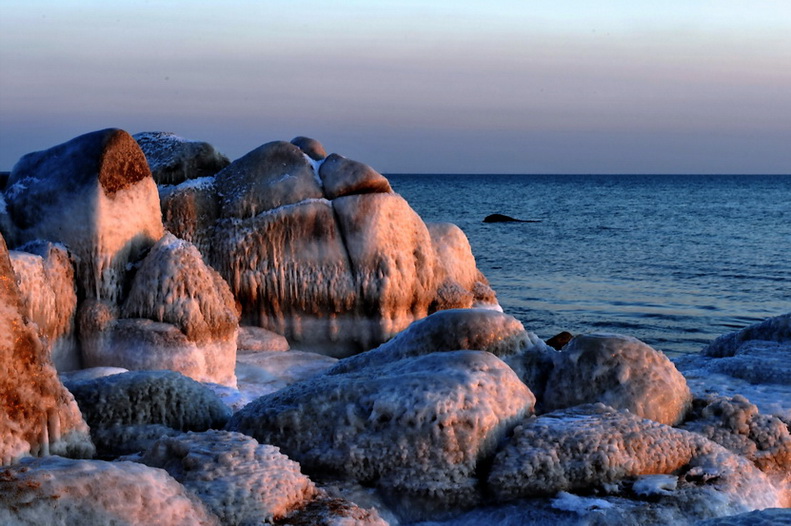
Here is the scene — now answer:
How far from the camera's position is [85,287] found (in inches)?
382

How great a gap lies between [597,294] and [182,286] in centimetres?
1646

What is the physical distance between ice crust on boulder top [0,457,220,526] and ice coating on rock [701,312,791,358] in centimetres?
694

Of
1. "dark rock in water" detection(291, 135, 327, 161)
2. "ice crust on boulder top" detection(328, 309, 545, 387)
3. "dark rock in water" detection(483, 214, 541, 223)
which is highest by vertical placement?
"dark rock in water" detection(291, 135, 327, 161)

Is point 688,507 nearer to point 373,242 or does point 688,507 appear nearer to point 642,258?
point 373,242

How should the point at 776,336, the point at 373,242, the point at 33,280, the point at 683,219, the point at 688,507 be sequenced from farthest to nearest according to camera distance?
the point at 683,219 → the point at 373,242 → the point at 776,336 → the point at 33,280 → the point at 688,507

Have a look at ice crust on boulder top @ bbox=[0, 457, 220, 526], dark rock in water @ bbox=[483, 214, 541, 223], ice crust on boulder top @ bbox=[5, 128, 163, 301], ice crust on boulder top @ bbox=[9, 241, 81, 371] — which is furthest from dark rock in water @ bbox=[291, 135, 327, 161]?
dark rock in water @ bbox=[483, 214, 541, 223]

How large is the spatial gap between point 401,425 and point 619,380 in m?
1.91

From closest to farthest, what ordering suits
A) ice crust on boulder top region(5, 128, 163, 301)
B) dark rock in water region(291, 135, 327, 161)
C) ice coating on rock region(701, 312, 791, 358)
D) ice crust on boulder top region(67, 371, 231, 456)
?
ice crust on boulder top region(67, 371, 231, 456)
ice coating on rock region(701, 312, 791, 358)
ice crust on boulder top region(5, 128, 163, 301)
dark rock in water region(291, 135, 327, 161)

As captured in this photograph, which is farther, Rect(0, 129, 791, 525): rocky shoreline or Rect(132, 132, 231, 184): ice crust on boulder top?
Rect(132, 132, 231, 184): ice crust on boulder top

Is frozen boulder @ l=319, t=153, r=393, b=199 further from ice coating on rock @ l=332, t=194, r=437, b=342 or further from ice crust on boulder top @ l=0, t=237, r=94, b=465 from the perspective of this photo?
ice crust on boulder top @ l=0, t=237, r=94, b=465

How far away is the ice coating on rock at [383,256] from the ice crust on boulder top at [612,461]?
7.30 m

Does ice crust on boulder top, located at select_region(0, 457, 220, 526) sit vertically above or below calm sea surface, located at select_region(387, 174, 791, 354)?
above

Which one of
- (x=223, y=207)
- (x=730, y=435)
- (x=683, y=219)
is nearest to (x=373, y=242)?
(x=223, y=207)

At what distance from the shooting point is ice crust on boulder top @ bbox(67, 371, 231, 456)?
220 inches
